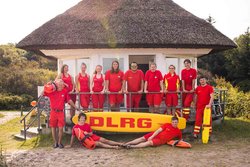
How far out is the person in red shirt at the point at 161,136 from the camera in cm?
888

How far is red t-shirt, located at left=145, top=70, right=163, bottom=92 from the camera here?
9711 mm

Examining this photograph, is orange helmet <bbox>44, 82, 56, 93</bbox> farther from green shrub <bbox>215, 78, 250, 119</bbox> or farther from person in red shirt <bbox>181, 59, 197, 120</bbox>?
green shrub <bbox>215, 78, 250, 119</bbox>

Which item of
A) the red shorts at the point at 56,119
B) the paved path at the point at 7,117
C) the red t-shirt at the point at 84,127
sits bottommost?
the paved path at the point at 7,117

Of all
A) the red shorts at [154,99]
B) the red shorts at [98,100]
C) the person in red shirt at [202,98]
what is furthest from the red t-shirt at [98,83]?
the person in red shirt at [202,98]

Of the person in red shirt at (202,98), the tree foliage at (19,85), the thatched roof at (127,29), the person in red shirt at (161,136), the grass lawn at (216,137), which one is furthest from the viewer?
the tree foliage at (19,85)

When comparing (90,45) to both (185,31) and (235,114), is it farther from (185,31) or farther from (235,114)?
(235,114)

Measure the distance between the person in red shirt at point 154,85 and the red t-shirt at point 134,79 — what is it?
19 cm

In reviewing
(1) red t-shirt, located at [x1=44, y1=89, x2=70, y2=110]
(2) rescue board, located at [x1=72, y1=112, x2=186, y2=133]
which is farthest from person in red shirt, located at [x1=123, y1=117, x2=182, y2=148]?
(1) red t-shirt, located at [x1=44, y1=89, x2=70, y2=110]

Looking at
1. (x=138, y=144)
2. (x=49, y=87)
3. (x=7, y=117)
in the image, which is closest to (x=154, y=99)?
(x=138, y=144)

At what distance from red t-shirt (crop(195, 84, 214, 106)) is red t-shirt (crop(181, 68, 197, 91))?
68 centimetres

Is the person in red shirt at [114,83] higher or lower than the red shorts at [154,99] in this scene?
higher

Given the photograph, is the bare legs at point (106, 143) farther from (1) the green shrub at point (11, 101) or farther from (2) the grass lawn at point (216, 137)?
(1) the green shrub at point (11, 101)

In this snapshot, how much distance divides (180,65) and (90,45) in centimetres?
391

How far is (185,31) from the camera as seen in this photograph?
1223cm
